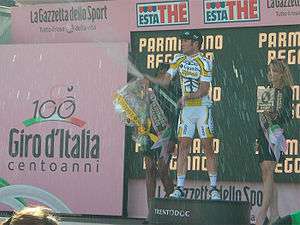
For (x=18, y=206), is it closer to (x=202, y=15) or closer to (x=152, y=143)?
(x=152, y=143)

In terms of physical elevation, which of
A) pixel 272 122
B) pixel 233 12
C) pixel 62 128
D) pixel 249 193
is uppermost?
pixel 233 12

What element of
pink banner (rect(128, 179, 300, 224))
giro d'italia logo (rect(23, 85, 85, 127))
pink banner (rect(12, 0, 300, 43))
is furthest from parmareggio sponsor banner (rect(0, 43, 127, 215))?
pink banner (rect(128, 179, 300, 224))

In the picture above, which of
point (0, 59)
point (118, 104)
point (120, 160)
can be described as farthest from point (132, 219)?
point (0, 59)

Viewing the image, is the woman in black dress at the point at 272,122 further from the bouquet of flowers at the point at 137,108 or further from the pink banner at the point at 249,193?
the bouquet of flowers at the point at 137,108

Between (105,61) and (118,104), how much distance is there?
86 centimetres

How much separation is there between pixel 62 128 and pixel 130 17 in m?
1.71

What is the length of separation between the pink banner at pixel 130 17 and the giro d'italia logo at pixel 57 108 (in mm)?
699

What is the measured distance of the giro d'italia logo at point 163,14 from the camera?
10102 millimetres

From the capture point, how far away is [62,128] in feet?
35.2

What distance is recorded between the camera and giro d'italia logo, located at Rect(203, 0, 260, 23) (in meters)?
9.66

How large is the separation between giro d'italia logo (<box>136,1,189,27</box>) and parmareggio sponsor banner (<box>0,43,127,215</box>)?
0.45 metres

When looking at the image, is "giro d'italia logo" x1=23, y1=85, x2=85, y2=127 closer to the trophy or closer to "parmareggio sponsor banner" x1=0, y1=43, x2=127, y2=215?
"parmareggio sponsor banner" x1=0, y1=43, x2=127, y2=215

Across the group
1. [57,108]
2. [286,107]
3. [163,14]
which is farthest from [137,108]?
[286,107]

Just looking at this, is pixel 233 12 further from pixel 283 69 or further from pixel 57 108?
pixel 57 108
